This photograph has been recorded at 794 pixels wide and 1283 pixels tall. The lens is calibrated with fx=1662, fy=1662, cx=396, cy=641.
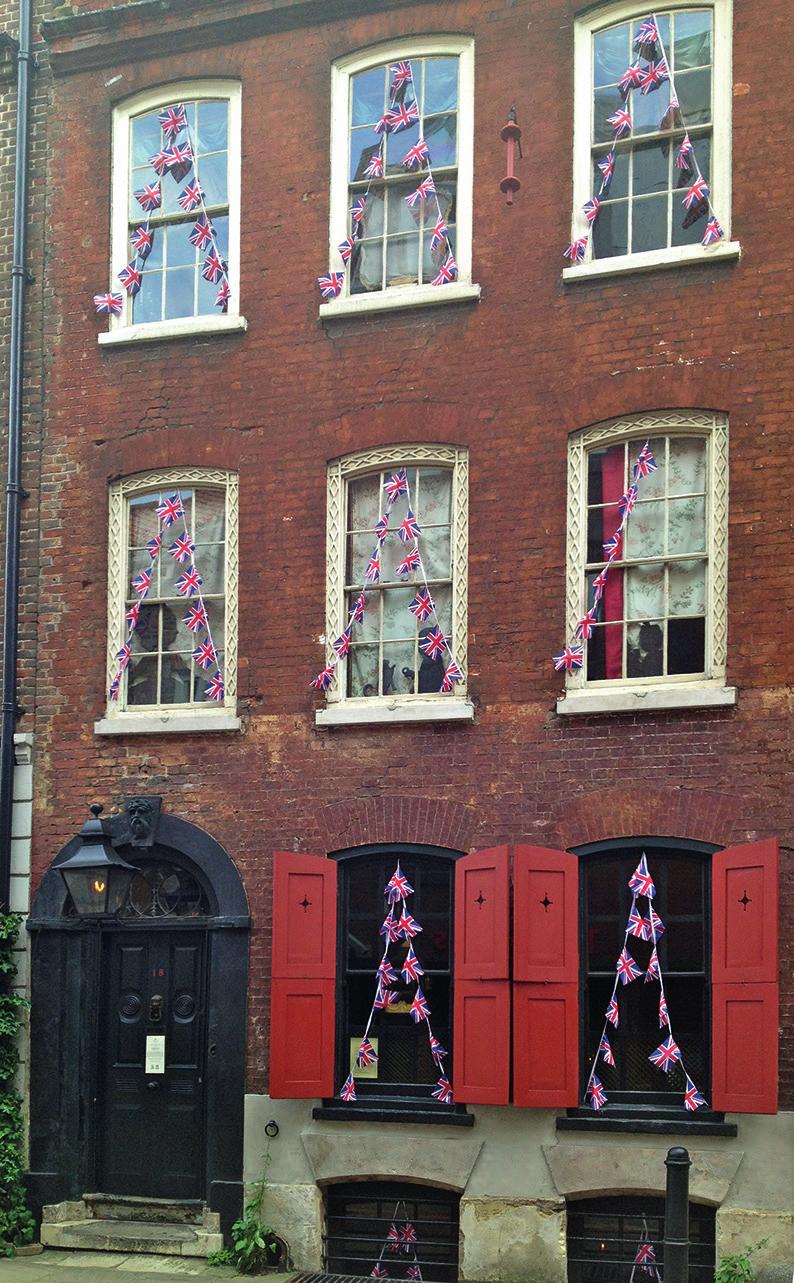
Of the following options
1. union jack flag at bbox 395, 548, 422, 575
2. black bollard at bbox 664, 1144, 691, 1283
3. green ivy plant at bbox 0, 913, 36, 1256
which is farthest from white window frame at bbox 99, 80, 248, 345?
black bollard at bbox 664, 1144, 691, 1283

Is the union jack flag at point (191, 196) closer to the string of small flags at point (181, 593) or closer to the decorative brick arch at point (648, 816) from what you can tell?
the string of small flags at point (181, 593)

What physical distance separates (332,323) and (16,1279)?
24.5ft

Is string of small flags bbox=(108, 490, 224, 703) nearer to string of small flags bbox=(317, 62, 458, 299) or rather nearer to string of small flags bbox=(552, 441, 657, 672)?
string of small flags bbox=(317, 62, 458, 299)

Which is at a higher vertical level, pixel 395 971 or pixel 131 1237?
pixel 395 971

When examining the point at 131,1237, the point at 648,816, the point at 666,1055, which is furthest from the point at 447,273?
the point at 131,1237

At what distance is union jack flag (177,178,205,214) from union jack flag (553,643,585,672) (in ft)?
16.4

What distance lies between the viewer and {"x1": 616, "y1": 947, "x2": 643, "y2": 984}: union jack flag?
1161 centimetres

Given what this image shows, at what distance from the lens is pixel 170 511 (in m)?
13.5

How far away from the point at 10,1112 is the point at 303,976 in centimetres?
273

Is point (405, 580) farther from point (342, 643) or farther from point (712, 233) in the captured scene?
point (712, 233)

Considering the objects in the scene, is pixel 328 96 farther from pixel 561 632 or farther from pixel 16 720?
pixel 16 720

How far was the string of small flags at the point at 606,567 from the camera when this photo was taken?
39.6 feet

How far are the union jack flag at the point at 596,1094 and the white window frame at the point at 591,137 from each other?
19.1 ft

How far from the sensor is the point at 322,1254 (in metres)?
12.2
